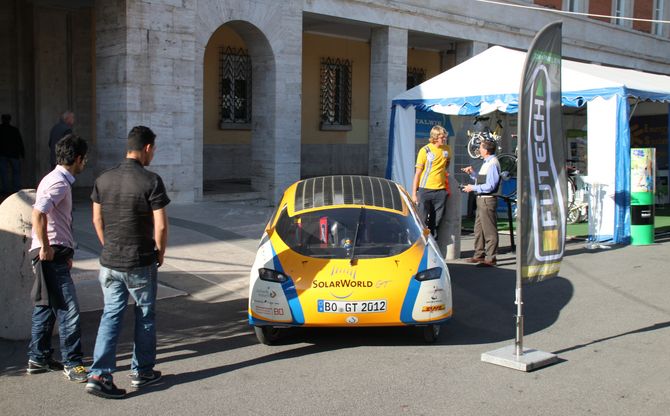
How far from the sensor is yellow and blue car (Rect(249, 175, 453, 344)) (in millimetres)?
6344

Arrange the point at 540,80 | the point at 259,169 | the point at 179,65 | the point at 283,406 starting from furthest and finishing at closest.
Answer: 1. the point at 259,169
2. the point at 179,65
3. the point at 540,80
4. the point at 283,406

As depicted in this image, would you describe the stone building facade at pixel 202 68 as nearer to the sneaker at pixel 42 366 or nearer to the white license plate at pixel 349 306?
the white license plate at pixel 349 306

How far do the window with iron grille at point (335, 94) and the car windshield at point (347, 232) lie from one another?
17700mm

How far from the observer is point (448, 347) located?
263 inches

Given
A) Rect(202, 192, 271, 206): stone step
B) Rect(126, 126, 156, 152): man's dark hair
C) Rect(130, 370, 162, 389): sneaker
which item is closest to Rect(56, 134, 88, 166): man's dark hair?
Rect(126, 126, 156, 152): man's dark hair

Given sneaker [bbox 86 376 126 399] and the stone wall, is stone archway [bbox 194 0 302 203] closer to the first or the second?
the stone wall

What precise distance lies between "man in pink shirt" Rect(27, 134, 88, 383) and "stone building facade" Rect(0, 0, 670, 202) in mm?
9283

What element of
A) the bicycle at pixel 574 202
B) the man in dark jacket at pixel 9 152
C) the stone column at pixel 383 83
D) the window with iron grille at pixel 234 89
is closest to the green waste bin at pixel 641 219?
the bicycle at pixel 574 202

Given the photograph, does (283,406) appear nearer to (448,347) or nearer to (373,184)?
(448,347)

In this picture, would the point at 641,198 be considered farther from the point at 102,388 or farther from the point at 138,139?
the point at 102,388

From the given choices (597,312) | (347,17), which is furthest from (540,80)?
(347,17)

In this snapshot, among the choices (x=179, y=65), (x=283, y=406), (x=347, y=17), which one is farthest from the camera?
(x=347, y=17)

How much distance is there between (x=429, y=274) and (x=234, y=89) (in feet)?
53.0

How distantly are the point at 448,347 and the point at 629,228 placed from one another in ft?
24.8
